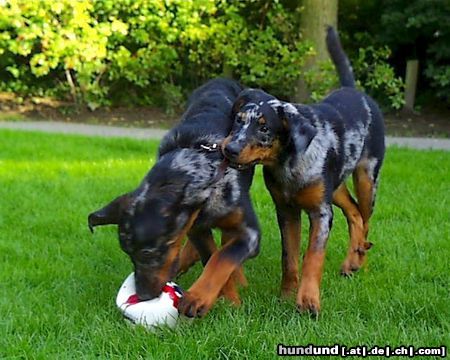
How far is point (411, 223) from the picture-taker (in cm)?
569

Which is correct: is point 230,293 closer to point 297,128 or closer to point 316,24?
point 297,128

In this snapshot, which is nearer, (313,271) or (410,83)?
(313,271)

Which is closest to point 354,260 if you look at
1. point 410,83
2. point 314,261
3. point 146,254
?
point 314,261

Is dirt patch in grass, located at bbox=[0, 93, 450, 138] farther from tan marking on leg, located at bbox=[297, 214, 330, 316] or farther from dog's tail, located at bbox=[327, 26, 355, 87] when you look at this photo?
tan marking on leg, located at bbox=[297, 214, 330, 316]

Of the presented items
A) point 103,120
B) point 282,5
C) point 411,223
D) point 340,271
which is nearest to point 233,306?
point 340,271

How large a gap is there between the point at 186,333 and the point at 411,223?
2.91m

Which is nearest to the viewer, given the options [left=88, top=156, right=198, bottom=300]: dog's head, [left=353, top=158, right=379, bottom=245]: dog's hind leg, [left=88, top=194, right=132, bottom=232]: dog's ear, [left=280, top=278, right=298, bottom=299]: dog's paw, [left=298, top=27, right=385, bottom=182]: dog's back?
[left=88, top=156, right=198, bottom=300]: dog's head

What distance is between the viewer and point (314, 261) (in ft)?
13.1

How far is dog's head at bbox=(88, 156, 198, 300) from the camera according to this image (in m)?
3.23

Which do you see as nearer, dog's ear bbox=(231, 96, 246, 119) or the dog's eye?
the dog's eye

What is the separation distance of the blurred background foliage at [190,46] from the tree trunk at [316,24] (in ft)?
0.67

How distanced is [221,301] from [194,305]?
0.36 metres

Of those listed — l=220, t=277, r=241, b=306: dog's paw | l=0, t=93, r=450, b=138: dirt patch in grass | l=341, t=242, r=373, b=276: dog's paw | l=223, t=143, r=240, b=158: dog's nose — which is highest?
l=223, t=143, r=240, b=158: dog's nose

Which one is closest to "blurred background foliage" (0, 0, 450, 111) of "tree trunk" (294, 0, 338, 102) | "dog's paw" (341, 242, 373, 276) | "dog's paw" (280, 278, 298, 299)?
"tree trunk" (294, 0, 338, 102)
